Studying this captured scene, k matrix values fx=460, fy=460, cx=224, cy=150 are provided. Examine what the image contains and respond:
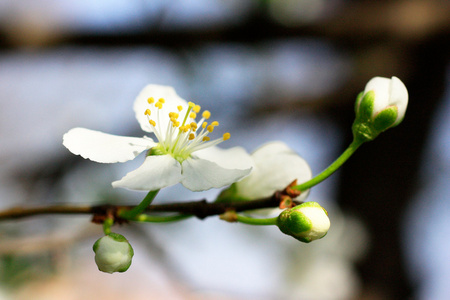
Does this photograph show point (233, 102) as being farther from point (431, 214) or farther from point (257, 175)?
point (257, 175)

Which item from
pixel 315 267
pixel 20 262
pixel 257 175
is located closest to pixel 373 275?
pixel 315 267

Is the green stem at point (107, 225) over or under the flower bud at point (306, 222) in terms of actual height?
over

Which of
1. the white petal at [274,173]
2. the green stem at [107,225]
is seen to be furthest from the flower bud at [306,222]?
the green stem at [107,225]

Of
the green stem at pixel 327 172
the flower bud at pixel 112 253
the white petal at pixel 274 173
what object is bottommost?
the flower bud at pixel 112 253

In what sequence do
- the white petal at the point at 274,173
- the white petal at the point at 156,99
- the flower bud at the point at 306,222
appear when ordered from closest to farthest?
1. the flower bud at the point at 306,222
2. the white petal at the point at 274,173
3. the white petal at the point at 156,99

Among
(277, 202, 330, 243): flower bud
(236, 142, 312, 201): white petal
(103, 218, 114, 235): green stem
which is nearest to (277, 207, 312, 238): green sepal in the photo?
(277, 202, 330, 243): flower bud

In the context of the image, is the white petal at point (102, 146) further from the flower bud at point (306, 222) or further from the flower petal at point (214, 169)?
the flower bud at point (306, 222)
